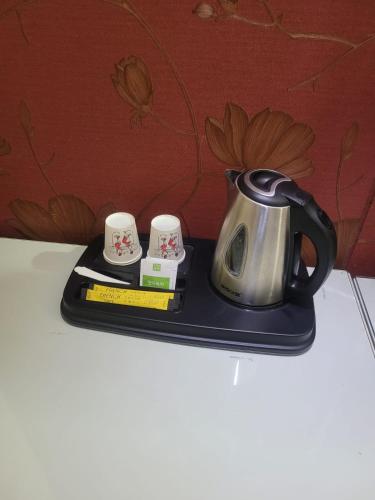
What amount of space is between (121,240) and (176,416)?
0.34 m

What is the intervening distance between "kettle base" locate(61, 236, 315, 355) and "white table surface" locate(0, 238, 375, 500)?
20 mm

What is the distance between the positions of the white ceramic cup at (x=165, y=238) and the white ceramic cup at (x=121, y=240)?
4 cm

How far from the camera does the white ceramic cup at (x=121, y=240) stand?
0.71 metres

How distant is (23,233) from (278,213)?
0.66 metres

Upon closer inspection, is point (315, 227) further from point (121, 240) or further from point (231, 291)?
point (121, 240)

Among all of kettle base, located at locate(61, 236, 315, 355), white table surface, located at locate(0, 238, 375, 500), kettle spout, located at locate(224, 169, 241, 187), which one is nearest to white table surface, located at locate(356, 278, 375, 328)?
white table surface, located at locate(0, 238, 375, 500)

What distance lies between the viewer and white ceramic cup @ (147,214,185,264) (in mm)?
699

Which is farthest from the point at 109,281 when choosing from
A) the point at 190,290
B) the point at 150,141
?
the point at 150,141

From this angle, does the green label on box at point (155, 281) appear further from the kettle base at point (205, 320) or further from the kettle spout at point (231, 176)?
the kettle spout at point (231, 176)

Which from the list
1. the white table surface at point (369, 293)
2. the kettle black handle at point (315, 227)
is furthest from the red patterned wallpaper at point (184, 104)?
the kettle black handle at point (315, 227)

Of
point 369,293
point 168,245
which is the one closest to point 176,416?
point 168,245

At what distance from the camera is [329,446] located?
533 millimetres

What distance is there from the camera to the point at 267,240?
59 centimetres

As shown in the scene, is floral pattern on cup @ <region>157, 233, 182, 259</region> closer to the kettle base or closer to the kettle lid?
the kettle base
